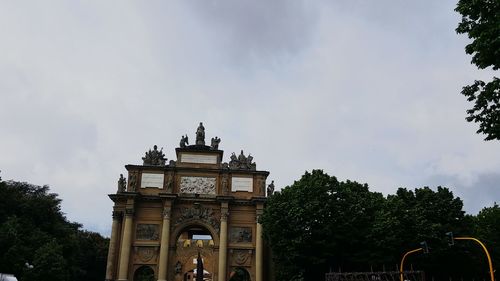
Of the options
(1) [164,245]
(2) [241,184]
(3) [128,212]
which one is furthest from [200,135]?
(1) [164,245]

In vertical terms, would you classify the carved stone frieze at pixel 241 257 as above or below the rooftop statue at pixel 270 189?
below

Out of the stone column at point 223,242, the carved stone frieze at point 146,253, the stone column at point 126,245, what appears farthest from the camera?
the carved stone frieze at point 146,253

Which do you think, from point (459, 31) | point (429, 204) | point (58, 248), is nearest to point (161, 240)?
point (58, 248)

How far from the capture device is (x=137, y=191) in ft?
133

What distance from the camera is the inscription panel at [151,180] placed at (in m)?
41.2

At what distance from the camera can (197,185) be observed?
4119cm

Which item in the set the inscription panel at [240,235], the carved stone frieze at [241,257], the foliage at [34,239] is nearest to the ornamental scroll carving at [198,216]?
the inscription panel at [240,235]

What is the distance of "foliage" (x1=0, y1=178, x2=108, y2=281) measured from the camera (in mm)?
38719

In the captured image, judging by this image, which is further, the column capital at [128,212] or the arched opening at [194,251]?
the arched opening at [194,251]

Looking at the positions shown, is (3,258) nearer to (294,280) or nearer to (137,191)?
(137,191)

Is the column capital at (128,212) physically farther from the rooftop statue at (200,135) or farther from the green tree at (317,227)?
the green tree at (317,227)

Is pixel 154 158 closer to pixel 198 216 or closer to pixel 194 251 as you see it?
pixel 198 216

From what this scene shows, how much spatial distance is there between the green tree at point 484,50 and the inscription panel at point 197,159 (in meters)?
27.7

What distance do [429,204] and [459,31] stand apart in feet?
68.2
